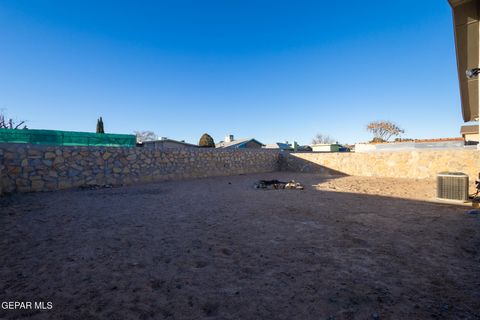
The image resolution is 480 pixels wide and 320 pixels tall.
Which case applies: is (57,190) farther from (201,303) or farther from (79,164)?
(201,303)

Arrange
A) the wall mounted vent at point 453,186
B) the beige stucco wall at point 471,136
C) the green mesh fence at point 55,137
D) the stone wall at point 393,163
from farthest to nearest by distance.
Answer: the beige stucco wall at point 471,136 → the stone wall at point 393,163 → the green mesh fence at point 55,137 → the wall mounted vent at point 453,186

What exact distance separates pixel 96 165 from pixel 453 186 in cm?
1223

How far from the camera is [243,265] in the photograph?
252 centimetres

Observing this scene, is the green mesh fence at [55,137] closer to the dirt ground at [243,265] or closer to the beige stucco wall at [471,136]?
the dirt ground at [243,265]

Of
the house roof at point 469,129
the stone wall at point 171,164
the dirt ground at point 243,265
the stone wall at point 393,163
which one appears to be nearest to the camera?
the dirt ground at point 243,265

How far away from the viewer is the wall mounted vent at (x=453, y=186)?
553 cm

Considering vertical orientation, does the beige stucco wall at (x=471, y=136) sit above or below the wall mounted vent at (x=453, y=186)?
above

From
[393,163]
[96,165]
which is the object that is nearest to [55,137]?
[96,165]

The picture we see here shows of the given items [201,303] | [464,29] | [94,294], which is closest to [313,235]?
[201,303]

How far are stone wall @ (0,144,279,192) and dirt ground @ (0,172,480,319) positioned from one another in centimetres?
370

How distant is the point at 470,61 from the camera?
19.2 feet

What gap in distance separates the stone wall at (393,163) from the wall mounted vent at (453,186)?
6.39 m

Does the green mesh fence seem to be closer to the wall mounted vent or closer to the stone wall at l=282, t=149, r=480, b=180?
the stone wall at l=282, t=149, r=480, b=180

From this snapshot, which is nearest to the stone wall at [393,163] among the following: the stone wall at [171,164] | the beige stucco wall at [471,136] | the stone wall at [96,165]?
the stone wall at [171,164]
